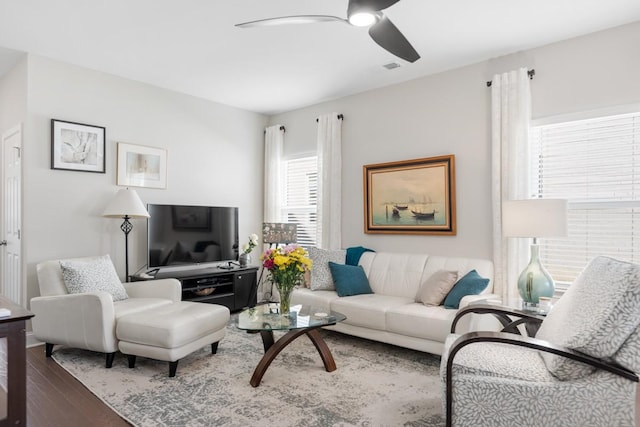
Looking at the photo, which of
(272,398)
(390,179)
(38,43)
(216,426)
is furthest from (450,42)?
(38,43)

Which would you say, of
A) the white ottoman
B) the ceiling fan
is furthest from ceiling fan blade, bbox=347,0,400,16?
the white ottoman

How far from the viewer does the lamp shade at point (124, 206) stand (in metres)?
3.99

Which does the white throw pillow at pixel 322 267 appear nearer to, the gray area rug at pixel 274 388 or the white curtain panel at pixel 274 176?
the gray area rug at pixel 274 388

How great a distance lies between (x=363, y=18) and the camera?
240cm

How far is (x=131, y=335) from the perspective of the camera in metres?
3.05

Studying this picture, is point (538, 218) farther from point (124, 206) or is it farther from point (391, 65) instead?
point (124, 206)

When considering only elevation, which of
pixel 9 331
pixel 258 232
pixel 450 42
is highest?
pixel 450 42

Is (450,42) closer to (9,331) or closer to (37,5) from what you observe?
(37,5)

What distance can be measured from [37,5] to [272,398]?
3355mm

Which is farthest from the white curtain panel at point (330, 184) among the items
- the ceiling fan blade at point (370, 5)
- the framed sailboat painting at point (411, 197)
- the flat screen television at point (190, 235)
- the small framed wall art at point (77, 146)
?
the ceiling fan blade at point (370, 5)

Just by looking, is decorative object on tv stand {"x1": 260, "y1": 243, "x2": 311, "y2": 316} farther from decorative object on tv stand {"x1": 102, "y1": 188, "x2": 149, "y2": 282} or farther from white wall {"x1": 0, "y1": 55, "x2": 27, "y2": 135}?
white wall {"x1": 0, "y1": 55, "x2": 27, "y2": 135}

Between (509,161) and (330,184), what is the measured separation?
2.21m

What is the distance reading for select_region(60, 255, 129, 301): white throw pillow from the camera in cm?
346

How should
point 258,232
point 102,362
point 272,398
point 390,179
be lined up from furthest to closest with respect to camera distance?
point 258,232
point 390,179
point 102,362
point 272,398
